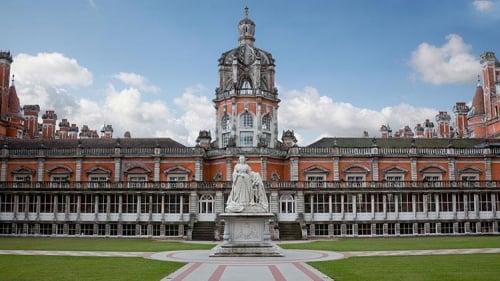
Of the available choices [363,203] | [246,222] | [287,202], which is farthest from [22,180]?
[246,222]

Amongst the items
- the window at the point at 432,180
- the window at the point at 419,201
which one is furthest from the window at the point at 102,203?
the window at the point at 432,180

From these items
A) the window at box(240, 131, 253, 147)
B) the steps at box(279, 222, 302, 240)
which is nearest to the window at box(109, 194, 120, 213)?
the window at box(240, 131, 253, 147)

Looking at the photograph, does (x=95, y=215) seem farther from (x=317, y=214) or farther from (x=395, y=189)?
(x=395, y=189)

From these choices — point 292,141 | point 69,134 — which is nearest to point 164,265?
point 292,141

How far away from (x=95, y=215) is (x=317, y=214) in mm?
23571

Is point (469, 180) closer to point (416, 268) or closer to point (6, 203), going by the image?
point (416, 268)

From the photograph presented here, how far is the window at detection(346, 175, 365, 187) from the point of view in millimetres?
61091

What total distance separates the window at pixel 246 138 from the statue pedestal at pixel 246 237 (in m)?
37.8

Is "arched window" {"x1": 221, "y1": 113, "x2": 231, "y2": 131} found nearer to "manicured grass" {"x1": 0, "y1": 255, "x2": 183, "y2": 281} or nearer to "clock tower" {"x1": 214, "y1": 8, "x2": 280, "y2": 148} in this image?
"clock tower" {"x1": 214, "y1": 8, "x2": 280, "y2": 148}

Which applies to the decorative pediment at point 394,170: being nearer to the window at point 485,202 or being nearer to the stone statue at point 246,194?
the window at point 485,202

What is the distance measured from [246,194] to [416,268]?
10.4 meters

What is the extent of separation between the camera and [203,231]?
58.0 metres

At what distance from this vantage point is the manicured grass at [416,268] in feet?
66.9

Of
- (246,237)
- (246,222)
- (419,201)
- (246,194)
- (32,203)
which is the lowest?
(246,237)
